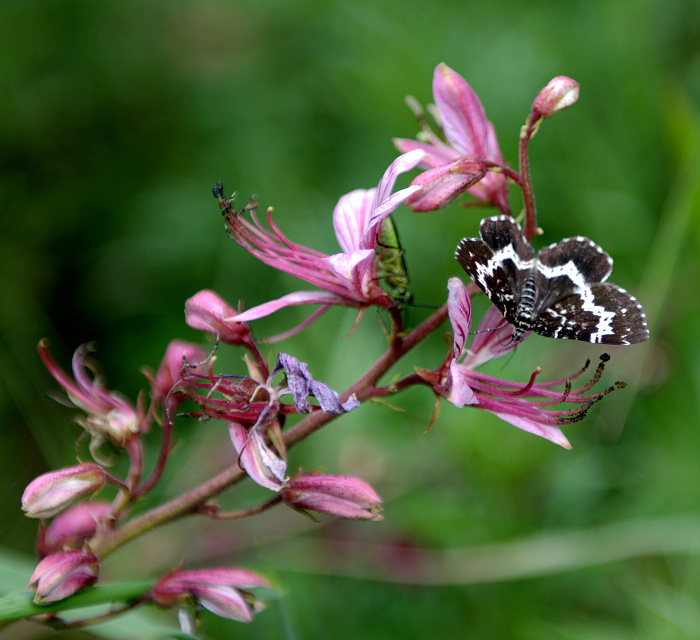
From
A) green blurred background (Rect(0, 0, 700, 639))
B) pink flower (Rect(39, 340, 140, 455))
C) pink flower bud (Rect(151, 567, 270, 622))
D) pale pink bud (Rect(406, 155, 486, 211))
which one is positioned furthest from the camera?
green blurred background (Rect(0, 0, 700, 639))

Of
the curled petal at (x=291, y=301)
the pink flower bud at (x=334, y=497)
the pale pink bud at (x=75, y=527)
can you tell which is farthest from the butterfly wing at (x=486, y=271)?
the pale pink bud at (x=75, y=527)

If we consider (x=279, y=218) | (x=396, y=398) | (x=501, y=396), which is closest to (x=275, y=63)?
(x=279, y=218)

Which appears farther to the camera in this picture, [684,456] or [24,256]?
[24,256]

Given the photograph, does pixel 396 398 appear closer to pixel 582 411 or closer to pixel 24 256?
pixel 582 411

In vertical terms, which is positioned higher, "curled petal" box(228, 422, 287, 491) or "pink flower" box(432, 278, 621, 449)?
"pink flower" box(432, 278, 621, 449)

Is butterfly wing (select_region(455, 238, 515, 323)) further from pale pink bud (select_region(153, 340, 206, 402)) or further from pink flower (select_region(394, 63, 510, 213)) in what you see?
pale pink bud (select_region(153, 340, 206, 402))

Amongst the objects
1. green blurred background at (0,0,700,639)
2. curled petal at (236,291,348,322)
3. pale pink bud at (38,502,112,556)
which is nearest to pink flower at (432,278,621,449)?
curled petal at (236,291,348,322)

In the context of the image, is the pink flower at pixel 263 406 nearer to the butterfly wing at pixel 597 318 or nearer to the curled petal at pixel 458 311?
the curled petal at pixel 458 311
